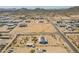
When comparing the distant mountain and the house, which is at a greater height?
the distant mountain

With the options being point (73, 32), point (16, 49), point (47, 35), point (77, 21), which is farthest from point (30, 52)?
point (77, 21)

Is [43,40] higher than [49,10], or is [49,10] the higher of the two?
[49,10]

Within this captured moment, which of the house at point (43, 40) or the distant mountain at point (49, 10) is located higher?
the distant mountain at point (49, 10)
